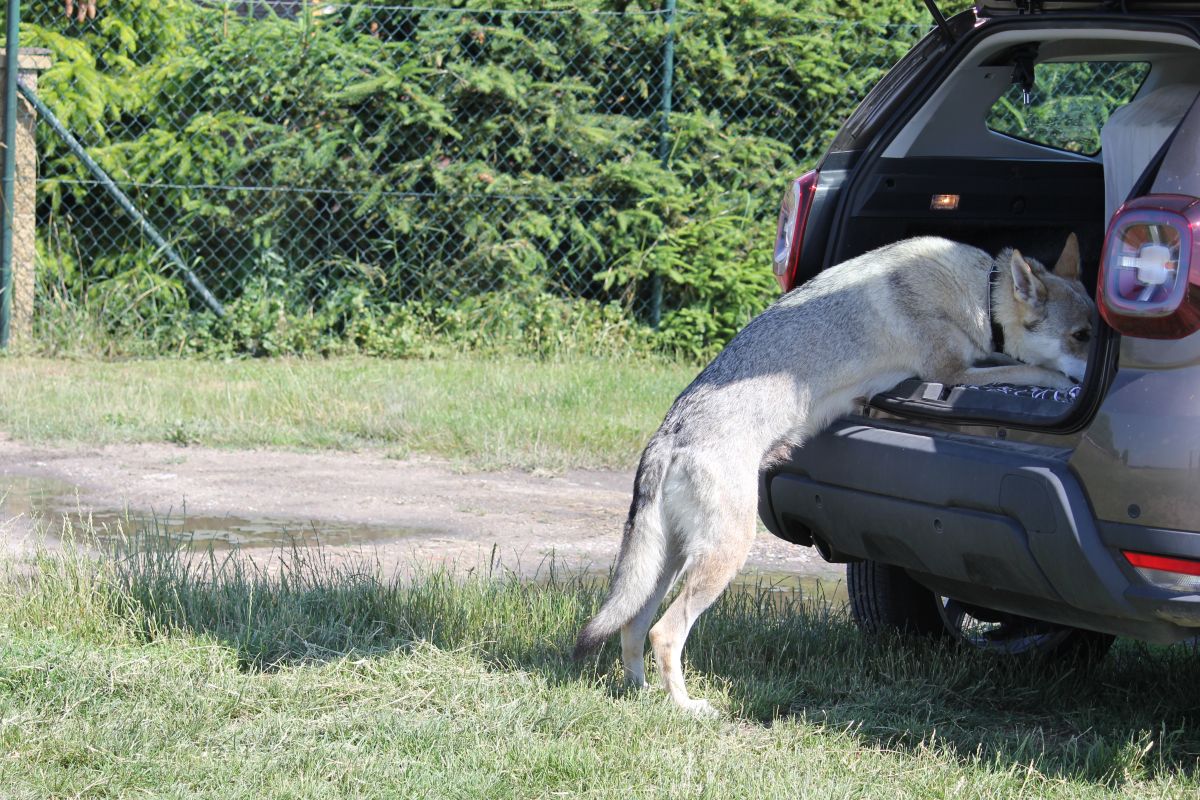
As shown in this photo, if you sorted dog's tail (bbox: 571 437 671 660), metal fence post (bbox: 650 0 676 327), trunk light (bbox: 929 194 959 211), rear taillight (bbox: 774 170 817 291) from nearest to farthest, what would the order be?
dog's tail (bbox: 571 437 671 660), rear taillight (bbox: 774 170 817 291), trunk light (bbox: 929 194 959 211), metal fence post (bbox: 650 0 676 327)

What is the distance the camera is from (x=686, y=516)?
384cm

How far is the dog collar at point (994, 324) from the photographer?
13.6 feet

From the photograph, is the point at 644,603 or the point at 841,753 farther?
the point at 644,603

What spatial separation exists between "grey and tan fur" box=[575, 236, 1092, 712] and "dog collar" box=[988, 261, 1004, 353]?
13 millimetres

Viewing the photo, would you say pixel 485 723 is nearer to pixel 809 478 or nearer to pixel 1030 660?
pixel 809 478

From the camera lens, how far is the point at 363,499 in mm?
6531

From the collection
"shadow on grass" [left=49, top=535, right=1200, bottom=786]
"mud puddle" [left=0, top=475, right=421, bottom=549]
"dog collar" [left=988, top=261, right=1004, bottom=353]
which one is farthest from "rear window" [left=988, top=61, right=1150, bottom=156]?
"mud puddle" [left=0, top=475, right=421, bottom=549]

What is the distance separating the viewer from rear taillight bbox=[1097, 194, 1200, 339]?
3.01 m

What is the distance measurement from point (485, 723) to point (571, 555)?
2206 millimetres

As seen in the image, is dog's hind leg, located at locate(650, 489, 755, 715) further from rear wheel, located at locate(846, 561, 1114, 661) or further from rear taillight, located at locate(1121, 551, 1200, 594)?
rear taillight, located at locate(1121, 551, 1200, 594)

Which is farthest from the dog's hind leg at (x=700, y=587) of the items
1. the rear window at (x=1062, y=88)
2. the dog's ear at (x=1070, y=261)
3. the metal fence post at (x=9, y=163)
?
the metal fence post at (x=9, y=163)

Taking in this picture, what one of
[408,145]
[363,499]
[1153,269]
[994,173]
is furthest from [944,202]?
[408,145]

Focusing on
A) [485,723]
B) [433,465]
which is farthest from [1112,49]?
[433,465]

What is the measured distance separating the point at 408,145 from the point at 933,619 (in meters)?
6.59
